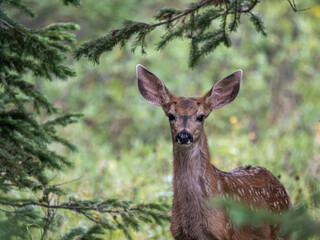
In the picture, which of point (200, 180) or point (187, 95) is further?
point (187, 95)

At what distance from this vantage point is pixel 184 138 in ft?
16.8

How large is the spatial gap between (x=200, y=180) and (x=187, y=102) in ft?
2.20

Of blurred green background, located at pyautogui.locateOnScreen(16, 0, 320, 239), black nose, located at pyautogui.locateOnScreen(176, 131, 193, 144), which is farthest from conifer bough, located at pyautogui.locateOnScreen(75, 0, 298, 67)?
blurred green background, located at pyautogui.locateOnScreen(16, 0, 320, 239)

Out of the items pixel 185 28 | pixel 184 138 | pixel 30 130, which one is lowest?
pixel 184 138

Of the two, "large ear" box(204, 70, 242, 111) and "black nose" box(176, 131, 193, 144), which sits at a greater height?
"large ear" box(204, 70, 242, 111)

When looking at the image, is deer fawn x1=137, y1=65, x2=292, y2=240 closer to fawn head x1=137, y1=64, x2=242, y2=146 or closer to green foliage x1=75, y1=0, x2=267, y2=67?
fawn head x1=137, y1=64, x2=242, y2=146

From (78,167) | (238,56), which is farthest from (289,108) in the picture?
(78,167)

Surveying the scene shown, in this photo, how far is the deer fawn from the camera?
5199mm

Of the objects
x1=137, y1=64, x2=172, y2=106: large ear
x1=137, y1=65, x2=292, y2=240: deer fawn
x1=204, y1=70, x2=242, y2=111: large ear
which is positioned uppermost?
x1=137, y1=64, x2=172, y2=106: large ear

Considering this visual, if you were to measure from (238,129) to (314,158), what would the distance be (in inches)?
109

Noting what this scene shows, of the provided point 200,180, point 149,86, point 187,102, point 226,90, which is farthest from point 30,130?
point 226,90

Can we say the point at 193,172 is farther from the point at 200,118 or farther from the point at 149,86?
the point at 149,86

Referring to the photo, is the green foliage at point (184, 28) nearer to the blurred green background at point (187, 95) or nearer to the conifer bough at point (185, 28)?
the conifer bough at point (185, 28)

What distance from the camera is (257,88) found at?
12.8 metres
